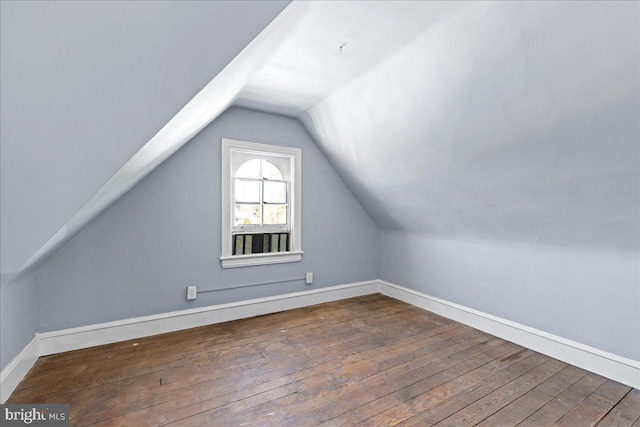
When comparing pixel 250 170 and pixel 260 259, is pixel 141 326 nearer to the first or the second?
pixel 260 259

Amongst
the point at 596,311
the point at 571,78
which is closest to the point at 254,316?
the point at 596,311

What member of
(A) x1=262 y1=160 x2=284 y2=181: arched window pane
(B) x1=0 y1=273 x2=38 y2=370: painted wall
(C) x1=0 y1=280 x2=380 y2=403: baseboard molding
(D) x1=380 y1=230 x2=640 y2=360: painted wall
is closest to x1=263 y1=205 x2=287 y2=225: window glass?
(A) x1=262 y1=160 x2=284 y2=181: arched window pane

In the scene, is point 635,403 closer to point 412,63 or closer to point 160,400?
point 412,63

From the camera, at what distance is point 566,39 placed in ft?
4.58

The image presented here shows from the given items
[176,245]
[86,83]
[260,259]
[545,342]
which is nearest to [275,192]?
[260,259]

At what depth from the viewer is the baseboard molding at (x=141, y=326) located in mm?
2002

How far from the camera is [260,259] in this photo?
127 inches

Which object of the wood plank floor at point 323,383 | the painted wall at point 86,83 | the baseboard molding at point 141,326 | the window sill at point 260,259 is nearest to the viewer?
the painted wall at point 86,83

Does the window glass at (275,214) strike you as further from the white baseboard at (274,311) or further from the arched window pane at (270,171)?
the white baseboard at (274,311)

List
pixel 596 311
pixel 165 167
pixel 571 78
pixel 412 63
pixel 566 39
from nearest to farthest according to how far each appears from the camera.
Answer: pixel 566 39 < pixel 571 78 < pixel 412 63 < pixel 596 311 < pixel 165 167

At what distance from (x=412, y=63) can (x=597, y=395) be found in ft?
8.05

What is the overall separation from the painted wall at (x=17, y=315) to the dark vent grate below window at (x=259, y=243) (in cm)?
159

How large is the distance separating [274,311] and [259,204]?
1.22 meters

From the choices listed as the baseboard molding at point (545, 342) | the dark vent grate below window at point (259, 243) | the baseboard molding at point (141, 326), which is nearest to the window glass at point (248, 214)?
the dark vent grate below window at point (259, 243)
